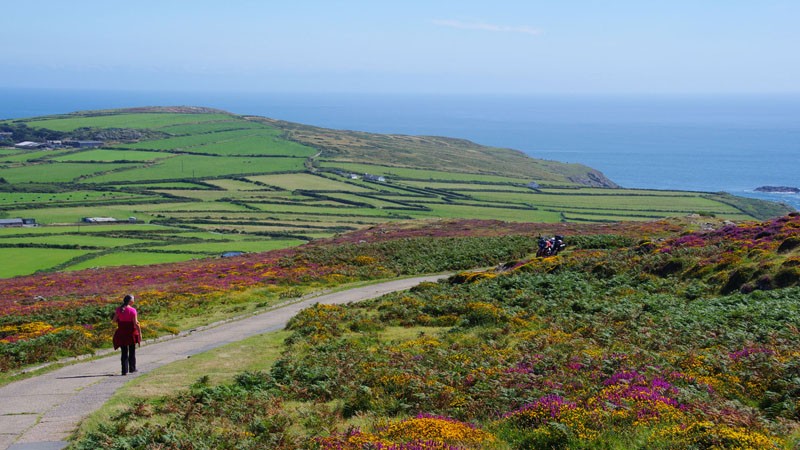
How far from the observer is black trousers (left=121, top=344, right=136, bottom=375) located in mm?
18141

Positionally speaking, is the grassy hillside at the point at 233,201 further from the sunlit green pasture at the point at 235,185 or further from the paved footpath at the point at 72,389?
the paved footpath at the point at 72,389

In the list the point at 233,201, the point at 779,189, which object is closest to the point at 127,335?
the point at 233,201

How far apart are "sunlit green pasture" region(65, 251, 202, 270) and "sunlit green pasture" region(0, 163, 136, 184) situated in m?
84.6

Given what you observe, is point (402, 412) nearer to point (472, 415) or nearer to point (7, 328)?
point (472, 415)

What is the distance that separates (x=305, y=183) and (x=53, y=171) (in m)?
62.9

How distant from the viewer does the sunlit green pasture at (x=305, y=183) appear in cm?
14412

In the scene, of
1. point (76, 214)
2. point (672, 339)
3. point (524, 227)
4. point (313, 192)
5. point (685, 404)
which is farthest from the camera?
point (313, 192)

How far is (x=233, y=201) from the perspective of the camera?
124 meters

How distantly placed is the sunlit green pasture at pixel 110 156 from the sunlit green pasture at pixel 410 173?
48.9 metres

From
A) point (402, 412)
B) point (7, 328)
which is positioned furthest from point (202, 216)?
point (402, 412)

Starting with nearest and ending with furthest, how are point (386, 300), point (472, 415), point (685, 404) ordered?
point (685, 404), point (472, 415), point (386, 300)

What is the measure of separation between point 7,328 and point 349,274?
72.5 feet

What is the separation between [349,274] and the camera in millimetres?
44344

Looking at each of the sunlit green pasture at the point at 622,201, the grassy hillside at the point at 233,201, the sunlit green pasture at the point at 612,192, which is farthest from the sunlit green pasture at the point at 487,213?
the sunlit green pasture at the point at 612,192
